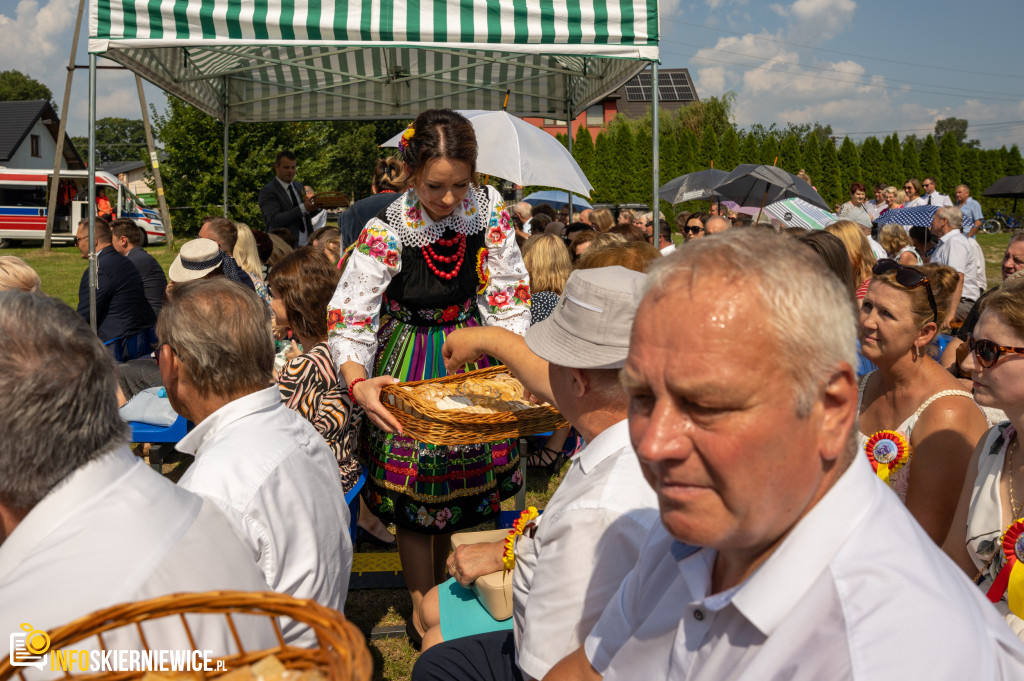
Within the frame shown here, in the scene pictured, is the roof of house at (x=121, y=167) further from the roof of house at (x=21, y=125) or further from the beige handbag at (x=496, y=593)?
the beige handbag at (x=496, y=593)

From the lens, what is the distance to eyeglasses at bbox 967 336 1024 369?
89.3 inches

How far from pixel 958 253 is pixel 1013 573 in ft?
26.2

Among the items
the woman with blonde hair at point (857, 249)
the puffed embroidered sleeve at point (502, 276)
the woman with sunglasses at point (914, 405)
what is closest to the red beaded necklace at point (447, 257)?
the puffed embroidered sleeve at point (502, 276)

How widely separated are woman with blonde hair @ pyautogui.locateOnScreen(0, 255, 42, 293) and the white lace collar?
233 cm

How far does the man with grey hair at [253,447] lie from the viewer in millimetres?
2012

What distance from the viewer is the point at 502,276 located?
3545 millimetres

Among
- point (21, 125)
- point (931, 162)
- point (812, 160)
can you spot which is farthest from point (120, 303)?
point (21, 125)

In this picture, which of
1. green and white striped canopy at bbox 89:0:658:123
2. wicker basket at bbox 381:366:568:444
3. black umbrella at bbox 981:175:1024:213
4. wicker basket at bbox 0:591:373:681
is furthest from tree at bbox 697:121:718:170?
wicker basket at bbox 0:591:373:681

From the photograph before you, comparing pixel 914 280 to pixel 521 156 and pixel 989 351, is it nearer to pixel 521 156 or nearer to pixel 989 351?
pixel 989 351

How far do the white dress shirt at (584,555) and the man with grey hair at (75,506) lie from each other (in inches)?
24.2

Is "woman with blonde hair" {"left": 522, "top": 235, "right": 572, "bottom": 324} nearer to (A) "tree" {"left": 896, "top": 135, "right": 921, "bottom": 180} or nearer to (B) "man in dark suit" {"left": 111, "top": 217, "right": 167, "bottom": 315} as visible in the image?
(B) "man in dark suit" {"left": 111, "top": 217, "right": 167, "bottom": 315}

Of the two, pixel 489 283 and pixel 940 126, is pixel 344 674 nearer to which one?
pixel 489 283

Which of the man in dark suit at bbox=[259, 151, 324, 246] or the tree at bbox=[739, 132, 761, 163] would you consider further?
the tree at bbox=[739, 132, 761, 163]

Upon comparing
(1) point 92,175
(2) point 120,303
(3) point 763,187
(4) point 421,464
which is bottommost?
(4) point 421,464
